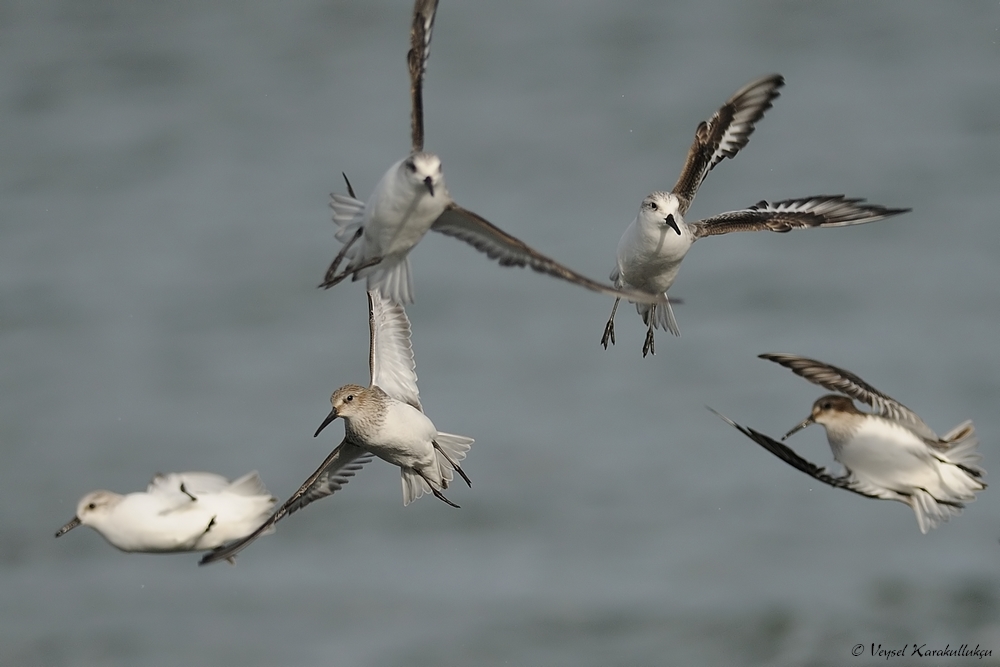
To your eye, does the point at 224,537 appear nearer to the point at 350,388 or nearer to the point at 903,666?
the point at 350,388

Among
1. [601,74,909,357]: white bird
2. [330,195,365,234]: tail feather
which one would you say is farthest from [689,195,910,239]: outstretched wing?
[330,195,365,234]: tail feather

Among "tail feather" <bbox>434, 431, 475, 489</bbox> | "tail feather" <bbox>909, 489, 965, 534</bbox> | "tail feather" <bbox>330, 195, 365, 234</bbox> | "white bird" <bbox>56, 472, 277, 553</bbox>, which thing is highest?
"tail feather" <bbox>330, 195, 365, 234</bbox>

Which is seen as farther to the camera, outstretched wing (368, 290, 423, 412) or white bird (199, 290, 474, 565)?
outstretched wing (368, 290, 423, 412)

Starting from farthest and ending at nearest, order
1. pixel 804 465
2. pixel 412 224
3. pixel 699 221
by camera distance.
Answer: pixel 699 221, pixel 412 224, pixel 804 465

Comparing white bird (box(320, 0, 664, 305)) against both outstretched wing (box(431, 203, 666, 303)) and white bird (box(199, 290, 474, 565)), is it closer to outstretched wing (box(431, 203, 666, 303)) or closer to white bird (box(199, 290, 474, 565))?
outstretched wing (box(431, 203, 666, 303))

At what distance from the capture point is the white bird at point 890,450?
8008mm

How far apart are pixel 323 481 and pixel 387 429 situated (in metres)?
0.75

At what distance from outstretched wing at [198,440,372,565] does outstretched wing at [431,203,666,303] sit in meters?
1.51

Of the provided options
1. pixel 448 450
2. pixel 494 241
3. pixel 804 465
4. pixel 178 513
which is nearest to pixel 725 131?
pixel 494 241

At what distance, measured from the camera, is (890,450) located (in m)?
7.99

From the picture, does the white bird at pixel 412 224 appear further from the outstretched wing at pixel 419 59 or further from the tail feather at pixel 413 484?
the tail feather at pixel 413 484

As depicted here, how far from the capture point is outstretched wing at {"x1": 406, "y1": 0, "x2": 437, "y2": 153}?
8062mm

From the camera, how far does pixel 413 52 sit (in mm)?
8352

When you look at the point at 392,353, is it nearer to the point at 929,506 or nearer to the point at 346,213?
the point at 346,213
